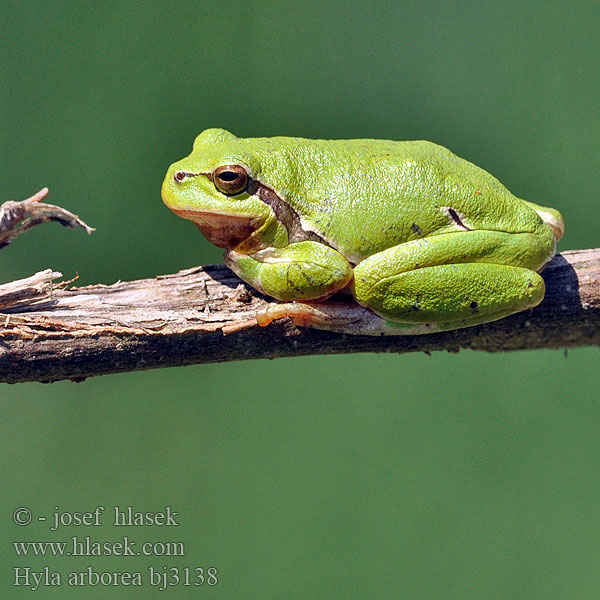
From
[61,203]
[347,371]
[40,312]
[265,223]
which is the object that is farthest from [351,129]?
[40,312]

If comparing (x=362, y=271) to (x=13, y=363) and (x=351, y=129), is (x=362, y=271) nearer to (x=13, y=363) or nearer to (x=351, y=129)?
Result: (x=13, y=363)

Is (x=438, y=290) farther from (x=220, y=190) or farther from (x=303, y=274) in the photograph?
(x=220, y=190)

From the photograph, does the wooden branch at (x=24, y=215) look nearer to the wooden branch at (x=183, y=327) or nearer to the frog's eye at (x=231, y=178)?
the wooden branch at (x=183, y=327)

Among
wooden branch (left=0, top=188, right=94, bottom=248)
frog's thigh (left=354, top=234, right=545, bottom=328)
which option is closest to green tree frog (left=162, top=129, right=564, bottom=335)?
frog's thigh (left=354, top=234, right=545, bottom=328)

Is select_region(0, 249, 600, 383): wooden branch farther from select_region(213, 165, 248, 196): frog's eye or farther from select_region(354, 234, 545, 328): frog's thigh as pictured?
select_region(213, 165, 248, 196): frog's eye

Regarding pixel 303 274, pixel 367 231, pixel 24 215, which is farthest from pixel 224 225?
pixel 24 215

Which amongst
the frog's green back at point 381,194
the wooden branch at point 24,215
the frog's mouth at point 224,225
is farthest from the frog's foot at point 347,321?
the wooden branch at point 24,215

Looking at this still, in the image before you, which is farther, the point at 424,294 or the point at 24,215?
the point at 24,215
